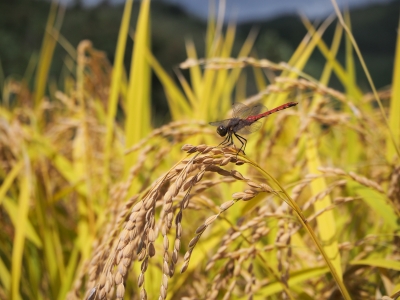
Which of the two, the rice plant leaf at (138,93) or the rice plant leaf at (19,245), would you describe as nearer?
the rice plant leaf at (19,245)

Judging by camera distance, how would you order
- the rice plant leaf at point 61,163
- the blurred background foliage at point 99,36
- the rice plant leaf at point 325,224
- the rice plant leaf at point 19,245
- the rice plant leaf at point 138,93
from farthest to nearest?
the blurred background foliage at point 99,36 < the rice plant leaf at point 61,163 < the rice plant leaf at point 138,93 < the rice plant leaf at point 19,245 < the rice plant leaf at point 325,224

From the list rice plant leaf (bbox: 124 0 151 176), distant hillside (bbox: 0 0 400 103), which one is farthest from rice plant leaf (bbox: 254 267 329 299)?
distant hillside (bbox: 0 0 400 103)

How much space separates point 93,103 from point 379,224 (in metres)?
1.24

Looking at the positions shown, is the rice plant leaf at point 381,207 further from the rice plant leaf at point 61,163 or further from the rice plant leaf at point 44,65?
the rice plant leaf at point 44,65

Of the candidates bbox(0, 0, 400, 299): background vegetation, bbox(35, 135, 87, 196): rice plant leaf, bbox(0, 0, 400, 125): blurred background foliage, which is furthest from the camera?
bbox(0, 0, 400, 125): blurred background foliage

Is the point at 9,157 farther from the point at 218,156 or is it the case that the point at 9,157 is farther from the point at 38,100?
the point at 218,156

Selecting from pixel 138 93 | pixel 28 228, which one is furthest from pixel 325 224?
pixel 28 228

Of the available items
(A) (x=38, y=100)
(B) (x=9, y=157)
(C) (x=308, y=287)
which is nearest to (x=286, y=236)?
(C) (x=308, y=287)

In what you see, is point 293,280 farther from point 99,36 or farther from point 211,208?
point 99,36

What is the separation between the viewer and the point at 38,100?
72.8 inches

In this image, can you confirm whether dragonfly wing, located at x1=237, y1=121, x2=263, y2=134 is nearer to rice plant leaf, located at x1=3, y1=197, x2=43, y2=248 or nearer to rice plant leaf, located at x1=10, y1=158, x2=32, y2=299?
rice plant leaf, located at x1=10, y1=158, x2=32, y2=299

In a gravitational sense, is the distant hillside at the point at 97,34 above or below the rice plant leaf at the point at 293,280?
above

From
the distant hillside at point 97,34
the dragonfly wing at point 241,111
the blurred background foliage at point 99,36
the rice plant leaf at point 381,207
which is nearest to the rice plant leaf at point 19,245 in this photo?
the dragonfly wing at point 241,111

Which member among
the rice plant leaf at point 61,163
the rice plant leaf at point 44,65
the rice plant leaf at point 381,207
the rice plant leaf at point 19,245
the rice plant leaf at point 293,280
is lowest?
the rice plant leaf at point 293,280
